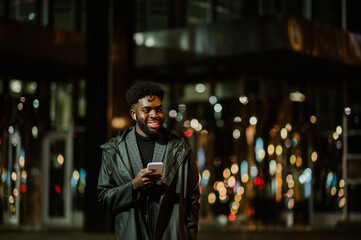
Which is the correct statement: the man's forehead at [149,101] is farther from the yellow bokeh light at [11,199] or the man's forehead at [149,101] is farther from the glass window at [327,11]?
the glass window at [327,11]

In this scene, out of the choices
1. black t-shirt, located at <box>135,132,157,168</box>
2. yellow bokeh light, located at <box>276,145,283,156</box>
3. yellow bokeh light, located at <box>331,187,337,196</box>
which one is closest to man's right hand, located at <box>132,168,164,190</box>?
black t-shirt, located at <box>135,132,157,168</box>

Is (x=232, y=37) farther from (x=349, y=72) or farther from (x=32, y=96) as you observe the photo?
(x=32, y=96)

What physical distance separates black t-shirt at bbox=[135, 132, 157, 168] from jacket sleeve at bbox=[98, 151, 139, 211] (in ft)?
0.59

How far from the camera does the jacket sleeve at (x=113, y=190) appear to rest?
4.33m

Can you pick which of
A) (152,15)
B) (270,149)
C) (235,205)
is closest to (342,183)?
(270,149)

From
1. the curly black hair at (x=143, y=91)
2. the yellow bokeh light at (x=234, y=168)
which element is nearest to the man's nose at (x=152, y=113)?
the curly black hair at (x=143, y=91)

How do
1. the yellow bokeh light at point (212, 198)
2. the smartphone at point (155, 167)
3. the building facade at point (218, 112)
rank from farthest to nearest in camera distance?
the yellow bokeh light at point (212, 198)
the building facade at point (218, 112)
the smartphone at point (155, 167)

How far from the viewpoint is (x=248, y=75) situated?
1786cm

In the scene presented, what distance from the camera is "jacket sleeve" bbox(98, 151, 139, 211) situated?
4332 millimetres

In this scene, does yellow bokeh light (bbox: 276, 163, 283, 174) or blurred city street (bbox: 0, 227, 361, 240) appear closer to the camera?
blurred city street (bbox: 0, 227, 361, 240)

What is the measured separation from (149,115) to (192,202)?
0.64 metres

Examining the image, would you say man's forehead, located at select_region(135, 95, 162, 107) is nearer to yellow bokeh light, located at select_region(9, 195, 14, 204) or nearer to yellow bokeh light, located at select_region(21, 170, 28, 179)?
yellow bokeh light, located at select_region(9, 195, 14, 204)

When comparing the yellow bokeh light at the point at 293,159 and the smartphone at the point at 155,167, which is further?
the yellow bokeh light at the point at 293,159

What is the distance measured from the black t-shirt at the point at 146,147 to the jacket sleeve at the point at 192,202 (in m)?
0.26
